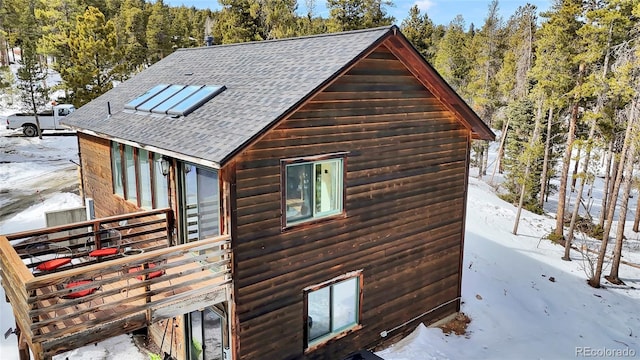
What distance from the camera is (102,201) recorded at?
13719 millimetres

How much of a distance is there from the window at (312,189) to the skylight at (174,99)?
2865mm

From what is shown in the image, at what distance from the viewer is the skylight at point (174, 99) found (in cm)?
998

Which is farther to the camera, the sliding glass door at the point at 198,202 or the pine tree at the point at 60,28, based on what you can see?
the pine tree at the point at 60,28

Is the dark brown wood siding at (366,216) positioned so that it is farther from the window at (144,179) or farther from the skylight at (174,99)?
the window at (144,179)

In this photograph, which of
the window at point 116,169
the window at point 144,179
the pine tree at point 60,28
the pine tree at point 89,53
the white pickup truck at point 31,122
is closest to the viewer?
the window at point 144,179

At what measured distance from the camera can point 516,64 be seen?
35.6m

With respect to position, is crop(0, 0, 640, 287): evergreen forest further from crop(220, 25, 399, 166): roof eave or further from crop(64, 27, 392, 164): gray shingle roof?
crop(220, 25, 399, 166): roof eave

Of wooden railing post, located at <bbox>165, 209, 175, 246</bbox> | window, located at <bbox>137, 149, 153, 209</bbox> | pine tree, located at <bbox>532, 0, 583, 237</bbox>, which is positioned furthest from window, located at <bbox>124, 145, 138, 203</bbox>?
pine tree, located at <bbox>532, 0, 583, 237</bbox>

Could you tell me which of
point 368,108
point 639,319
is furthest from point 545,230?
point 368,108

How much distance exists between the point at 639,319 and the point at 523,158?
10.1 meters

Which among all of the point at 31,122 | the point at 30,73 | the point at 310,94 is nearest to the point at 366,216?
the point at 310,94

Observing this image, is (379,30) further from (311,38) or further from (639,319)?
(639,319)

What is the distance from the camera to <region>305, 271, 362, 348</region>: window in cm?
962

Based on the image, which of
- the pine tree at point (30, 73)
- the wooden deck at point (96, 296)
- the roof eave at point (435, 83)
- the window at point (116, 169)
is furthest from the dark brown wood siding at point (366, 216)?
the pine tree at point (30, 73)
